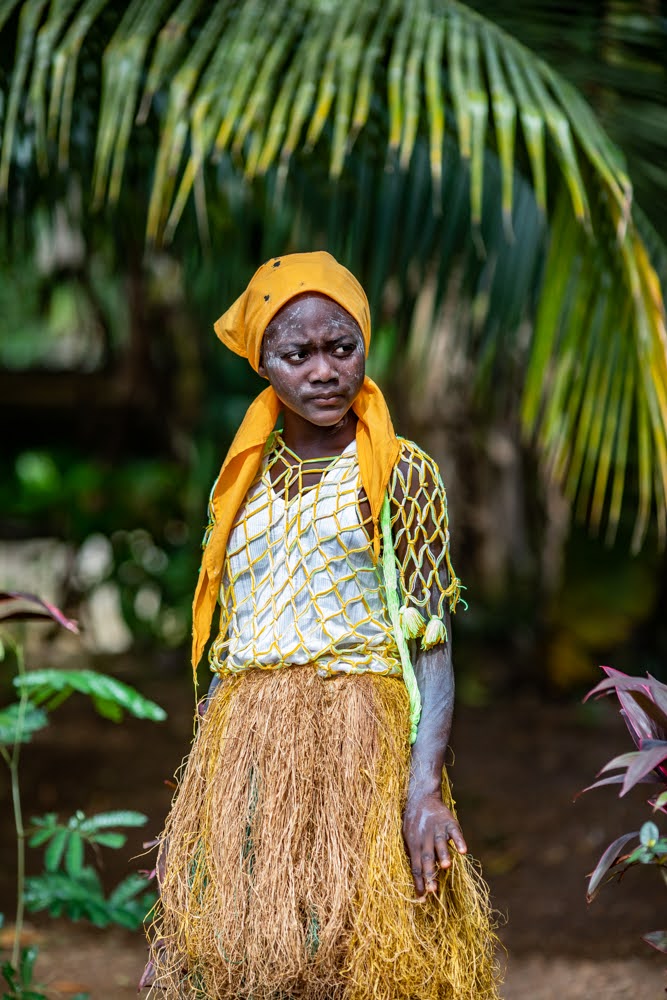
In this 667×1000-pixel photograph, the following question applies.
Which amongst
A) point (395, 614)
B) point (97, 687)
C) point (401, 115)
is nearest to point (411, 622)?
point (395, 614)

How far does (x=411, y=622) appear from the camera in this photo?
6.98 feet

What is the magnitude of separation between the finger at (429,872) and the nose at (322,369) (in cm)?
85

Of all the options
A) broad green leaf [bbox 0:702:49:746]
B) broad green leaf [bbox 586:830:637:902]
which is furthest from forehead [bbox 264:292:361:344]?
broad green leaf [bbox 0:702:49:746]

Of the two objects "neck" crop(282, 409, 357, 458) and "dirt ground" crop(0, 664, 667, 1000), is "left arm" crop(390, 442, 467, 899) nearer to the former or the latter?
"neck" crop(282, 409, 357, 458)

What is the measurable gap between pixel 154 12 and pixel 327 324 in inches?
53.5

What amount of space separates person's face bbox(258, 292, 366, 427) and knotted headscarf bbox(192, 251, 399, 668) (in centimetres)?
2

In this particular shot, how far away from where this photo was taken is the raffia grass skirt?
6.58 feet

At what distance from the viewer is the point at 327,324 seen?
2.16m

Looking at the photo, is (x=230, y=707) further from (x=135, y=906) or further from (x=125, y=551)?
(x=125, y=551)

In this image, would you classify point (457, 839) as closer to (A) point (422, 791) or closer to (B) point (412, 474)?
(A) point (422, 791)

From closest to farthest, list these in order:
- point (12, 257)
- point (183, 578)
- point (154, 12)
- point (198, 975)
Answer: point (198, 975), point (154, 12), point (12, 257), point (183, 578)

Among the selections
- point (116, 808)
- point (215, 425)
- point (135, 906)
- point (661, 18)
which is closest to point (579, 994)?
point (135, 906)

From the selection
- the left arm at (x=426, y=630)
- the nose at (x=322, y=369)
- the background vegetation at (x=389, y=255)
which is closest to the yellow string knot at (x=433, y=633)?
the left arm at (x=426, y=630)

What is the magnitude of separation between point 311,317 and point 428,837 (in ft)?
3.08
